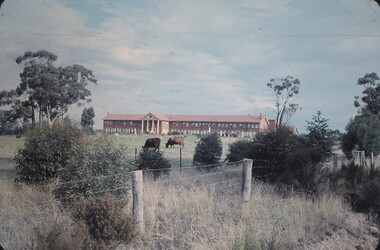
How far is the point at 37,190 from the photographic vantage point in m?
9.35

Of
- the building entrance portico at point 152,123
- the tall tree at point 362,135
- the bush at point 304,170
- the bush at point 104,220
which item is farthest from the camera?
the tall tree at point 362,135

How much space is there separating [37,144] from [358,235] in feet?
29.0

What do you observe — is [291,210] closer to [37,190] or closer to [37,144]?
[37,190]

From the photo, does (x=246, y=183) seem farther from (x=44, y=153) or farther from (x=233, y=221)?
(x=44, y=153)

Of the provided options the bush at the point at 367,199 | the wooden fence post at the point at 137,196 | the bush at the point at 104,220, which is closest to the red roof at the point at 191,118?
the wooden fence post at the point at 137,196

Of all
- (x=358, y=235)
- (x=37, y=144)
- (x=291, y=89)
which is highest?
(x=291, y=89)

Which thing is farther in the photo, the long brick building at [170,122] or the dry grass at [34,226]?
the long brick building at [170,122]

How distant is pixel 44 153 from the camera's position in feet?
32.3

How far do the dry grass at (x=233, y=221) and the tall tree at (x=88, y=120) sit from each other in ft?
8.71

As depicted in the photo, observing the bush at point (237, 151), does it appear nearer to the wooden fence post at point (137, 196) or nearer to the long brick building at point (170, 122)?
the long brick building at point (170, 122)

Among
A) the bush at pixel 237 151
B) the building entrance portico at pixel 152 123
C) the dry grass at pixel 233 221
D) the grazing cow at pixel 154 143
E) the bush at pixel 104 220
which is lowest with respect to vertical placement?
the dry grass at pixel 233 221

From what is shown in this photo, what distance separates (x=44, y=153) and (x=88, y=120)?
1615mm

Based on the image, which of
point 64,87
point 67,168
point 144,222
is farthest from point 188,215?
point 64,87

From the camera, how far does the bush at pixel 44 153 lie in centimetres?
990
